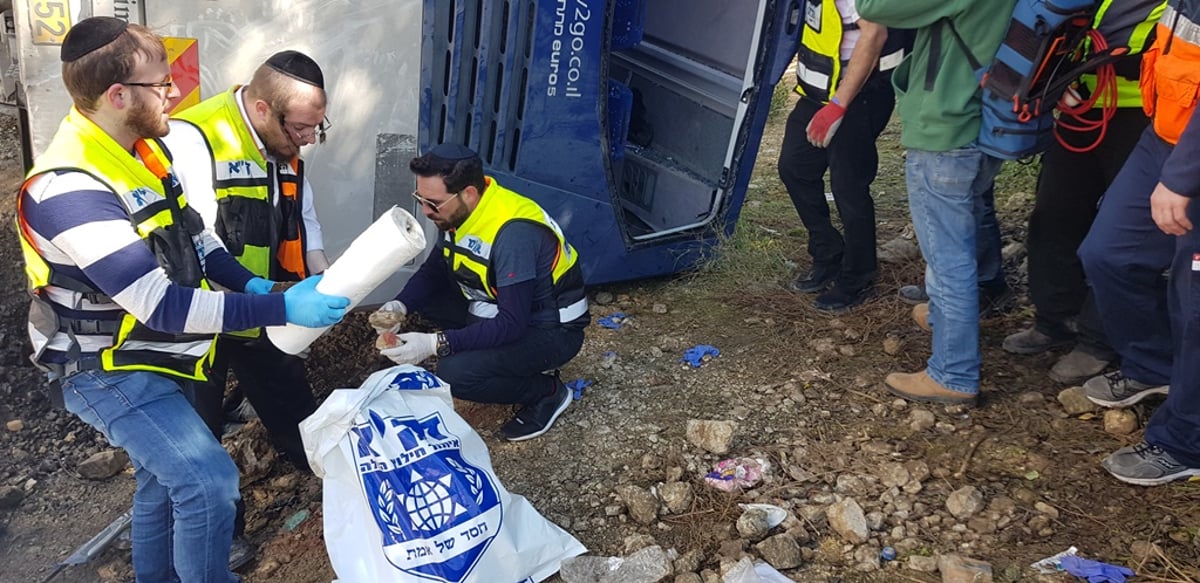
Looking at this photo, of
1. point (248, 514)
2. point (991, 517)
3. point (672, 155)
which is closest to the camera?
point (991, 517)

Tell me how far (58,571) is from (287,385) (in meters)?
0.81

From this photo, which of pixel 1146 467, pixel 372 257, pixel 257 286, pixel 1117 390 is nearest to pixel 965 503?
pixel 1146 467

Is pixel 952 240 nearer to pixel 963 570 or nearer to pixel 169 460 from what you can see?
pixel 963 570

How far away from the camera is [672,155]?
4.73 m

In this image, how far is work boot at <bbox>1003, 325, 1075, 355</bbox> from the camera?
3.47 meters

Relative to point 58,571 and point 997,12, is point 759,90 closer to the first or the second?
point 997,12

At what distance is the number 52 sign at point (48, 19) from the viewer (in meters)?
2.85

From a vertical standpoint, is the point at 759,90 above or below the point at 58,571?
above

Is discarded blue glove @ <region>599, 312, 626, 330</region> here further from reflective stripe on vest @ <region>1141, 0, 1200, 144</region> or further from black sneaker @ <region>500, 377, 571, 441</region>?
reflective stripe on vest @ <region>1141, 0, 1200, 144</region>

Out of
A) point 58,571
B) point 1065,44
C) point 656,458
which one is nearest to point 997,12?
point 1065,44

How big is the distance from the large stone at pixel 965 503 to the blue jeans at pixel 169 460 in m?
1.87

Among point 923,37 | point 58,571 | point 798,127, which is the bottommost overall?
point 58,571

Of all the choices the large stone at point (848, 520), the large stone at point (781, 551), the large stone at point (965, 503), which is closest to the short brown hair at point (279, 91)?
the large stone at point (781, 551)

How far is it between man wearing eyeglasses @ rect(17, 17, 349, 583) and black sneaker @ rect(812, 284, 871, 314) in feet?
7.59
